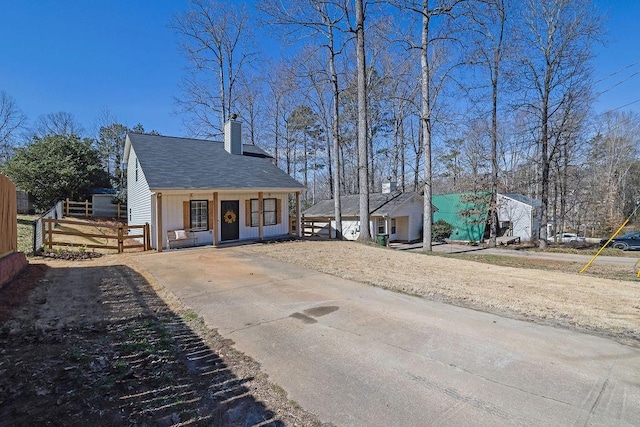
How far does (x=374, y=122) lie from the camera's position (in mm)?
31141

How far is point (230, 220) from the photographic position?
14.9 metres

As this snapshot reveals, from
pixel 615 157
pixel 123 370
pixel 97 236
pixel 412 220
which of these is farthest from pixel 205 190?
pixel 615 157

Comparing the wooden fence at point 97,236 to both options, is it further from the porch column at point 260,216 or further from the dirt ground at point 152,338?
the porch column at point 260,216

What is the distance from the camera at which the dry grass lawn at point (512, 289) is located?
4906 mm

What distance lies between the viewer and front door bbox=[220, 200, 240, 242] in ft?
48.1

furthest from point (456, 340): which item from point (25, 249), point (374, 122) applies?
point (374, 122)

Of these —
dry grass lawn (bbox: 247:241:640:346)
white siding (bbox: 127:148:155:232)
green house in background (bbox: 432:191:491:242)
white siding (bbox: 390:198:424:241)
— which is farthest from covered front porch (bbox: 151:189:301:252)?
green house in background (bbox: 432:191:491:242)

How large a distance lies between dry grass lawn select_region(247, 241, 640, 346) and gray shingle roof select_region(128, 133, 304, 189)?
5142mm

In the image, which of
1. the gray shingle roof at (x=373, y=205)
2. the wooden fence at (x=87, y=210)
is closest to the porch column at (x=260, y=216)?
the gray shingle roof at (x=373, y=205)

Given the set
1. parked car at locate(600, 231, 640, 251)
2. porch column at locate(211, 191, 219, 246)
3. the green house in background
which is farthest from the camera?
the green house in background

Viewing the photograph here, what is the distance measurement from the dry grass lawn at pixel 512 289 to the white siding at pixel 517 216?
2253cm

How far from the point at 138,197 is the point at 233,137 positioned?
5.72 meters

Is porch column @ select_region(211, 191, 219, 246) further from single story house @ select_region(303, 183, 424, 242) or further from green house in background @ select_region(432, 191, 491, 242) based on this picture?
green house in background @ select_region(432, 191, 491, 242)

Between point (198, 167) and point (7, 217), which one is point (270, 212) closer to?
point (198, 167)
